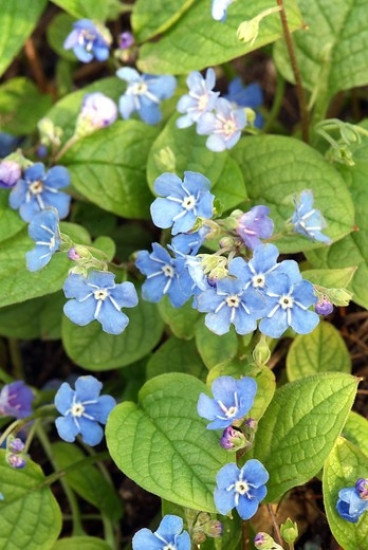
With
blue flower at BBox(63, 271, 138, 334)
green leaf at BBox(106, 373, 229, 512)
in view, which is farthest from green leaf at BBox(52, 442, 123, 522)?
blue flower at BBox(63, 271, 138, 334)

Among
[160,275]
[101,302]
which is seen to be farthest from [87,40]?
[101,302]

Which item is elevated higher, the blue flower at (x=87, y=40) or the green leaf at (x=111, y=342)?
the blue flower at (x=87, y=40)

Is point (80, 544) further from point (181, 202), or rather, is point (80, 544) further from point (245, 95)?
point (245, 95)

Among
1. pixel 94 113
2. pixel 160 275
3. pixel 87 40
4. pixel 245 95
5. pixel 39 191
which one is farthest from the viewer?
pixel 245 95

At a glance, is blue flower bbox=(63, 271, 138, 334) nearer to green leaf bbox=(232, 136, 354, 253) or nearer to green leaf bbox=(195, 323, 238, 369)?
green leaf bbox=(195, 323, 238, 369)

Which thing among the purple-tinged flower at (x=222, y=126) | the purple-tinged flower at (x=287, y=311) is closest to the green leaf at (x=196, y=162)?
the purple-tinged flower at (x=222, y=126)

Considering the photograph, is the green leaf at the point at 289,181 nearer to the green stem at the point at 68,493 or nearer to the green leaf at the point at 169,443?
the green leaf at the point at 169,443

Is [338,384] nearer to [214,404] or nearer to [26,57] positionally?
[214,404]
